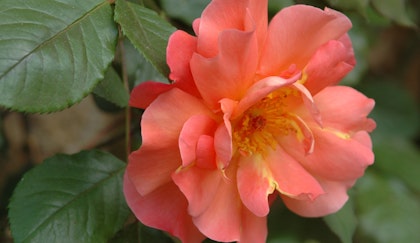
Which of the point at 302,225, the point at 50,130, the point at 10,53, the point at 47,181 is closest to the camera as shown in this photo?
the point at 10,53

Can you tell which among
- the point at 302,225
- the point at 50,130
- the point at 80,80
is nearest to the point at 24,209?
the point at 80,80

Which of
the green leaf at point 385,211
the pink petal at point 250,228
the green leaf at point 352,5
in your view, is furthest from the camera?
the green leaf at point 385,211

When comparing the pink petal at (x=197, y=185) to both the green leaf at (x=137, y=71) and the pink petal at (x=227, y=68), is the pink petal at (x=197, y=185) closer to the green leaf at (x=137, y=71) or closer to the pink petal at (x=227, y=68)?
the pink petal at (x=227, y=68)

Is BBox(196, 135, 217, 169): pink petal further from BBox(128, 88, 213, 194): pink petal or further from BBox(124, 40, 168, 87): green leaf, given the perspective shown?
BBox(124, 40, 168, 87): green leaf

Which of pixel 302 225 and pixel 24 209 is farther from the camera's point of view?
pixel 302 225

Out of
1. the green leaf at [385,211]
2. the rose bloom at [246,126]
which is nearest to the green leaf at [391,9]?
the rose bloom at [246,126]

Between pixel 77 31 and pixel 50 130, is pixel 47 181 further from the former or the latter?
pixel 50 130
